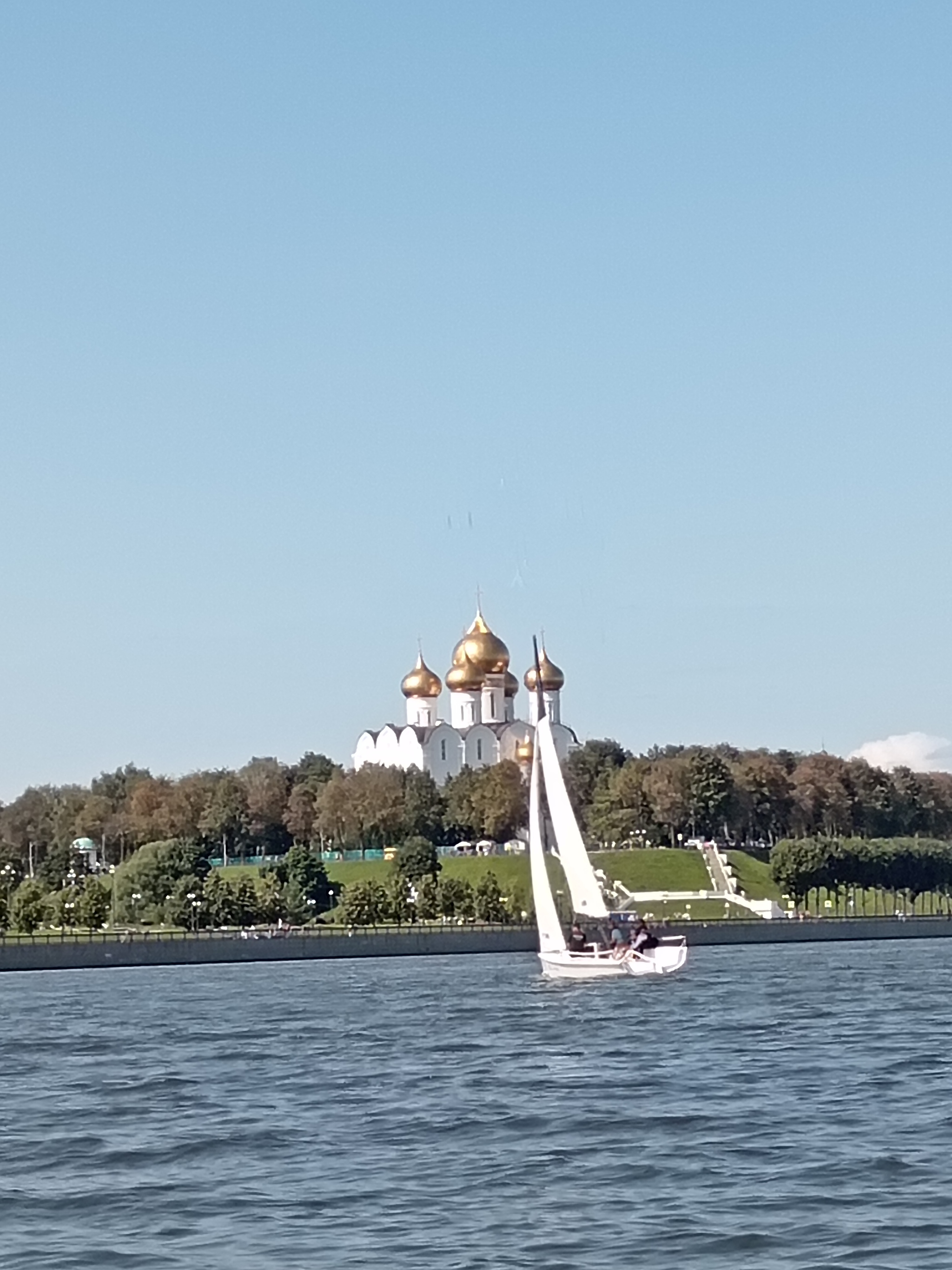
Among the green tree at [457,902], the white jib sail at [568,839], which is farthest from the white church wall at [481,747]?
the white jib sail at [568,839]

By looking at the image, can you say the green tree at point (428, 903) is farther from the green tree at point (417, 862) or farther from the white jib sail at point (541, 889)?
the white jib sail at point (541, 889)

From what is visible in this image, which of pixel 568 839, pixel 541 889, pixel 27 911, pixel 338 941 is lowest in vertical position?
pixel 541 889

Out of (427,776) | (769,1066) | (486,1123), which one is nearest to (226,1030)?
(769,1066)

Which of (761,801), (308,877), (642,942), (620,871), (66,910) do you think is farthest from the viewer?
(761,801)

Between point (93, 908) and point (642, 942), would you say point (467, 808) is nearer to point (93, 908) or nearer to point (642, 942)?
point (93, 908)

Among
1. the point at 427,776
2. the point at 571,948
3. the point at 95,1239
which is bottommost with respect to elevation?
the point at 95,1239

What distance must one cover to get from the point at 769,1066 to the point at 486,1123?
8.08 m

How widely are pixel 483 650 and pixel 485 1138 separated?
433 feet

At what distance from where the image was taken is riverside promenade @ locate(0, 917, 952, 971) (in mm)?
93625

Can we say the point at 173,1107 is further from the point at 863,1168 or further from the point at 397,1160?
the point at 863,1168

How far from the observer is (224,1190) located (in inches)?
1003

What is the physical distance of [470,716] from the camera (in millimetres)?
162125

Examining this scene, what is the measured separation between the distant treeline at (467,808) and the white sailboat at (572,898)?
59.1m

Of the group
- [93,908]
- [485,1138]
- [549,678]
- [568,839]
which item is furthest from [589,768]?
[485,1138]
